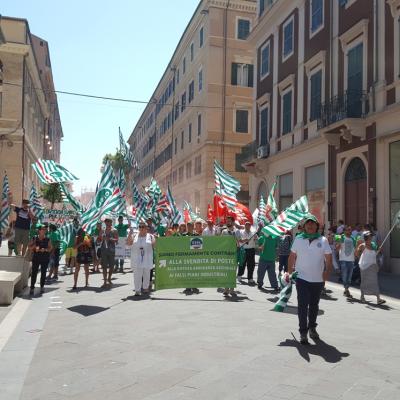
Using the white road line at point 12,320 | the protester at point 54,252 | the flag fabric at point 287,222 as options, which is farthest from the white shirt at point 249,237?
the white road line at point 12,320

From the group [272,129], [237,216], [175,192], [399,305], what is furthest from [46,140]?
[399,305]

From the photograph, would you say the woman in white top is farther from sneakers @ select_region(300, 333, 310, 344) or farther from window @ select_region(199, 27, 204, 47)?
window @ select_region(199, 27, 204, 47)

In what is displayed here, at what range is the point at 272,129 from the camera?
27.1 m

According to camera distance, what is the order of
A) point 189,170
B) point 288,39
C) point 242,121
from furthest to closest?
point 189,170 → point 242,121 → point 288,39

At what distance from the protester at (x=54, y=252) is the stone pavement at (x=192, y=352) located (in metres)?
4.09

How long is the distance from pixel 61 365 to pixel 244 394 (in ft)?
7.08

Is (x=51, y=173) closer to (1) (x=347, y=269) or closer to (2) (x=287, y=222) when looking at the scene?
(2) (x=287, y=222)

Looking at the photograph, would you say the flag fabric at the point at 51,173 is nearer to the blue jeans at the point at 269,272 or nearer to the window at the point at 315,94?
the blue jeans at the point at 269,272

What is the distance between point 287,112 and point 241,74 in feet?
45.8

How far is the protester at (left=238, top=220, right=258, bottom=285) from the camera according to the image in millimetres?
13508

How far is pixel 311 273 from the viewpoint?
7172 millimetres

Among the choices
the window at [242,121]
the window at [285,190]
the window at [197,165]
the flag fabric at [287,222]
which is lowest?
the flag fabric at [287,222]

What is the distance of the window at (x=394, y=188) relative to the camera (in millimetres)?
16984

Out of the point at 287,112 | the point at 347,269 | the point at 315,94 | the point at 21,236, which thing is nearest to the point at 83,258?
the point at 21,236
